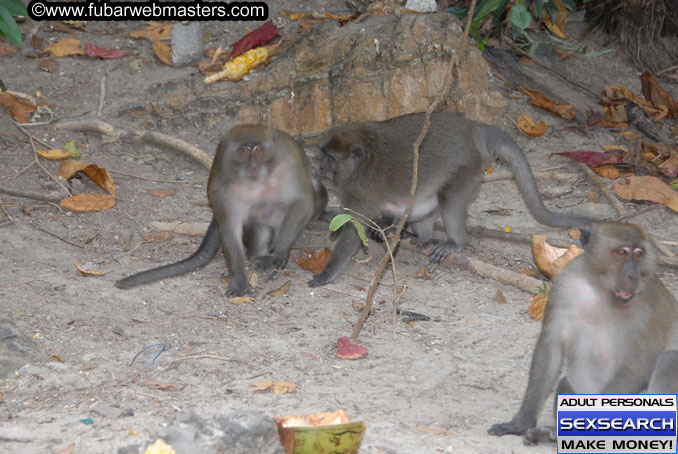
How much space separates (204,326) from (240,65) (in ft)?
10.4

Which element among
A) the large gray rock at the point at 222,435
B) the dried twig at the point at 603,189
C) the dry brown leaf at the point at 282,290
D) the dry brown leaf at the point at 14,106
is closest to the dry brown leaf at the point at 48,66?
the dry brown leaf at the point at 14,106

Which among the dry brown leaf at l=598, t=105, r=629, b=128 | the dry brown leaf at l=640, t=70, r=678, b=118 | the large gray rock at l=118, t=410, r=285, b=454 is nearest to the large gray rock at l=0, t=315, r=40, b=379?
the large gray rock at l=118, t=410, r=285, b=454

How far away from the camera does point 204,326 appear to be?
4.30m

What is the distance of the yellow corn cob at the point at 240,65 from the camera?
6.79m

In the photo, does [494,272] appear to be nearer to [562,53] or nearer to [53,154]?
[53,154]

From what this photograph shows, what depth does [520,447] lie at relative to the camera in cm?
309

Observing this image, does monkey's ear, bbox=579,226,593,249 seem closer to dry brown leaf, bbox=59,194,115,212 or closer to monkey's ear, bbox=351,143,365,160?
monkey's ear, bbox=351,143,365,160

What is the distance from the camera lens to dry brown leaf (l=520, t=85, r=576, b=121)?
24.0ft

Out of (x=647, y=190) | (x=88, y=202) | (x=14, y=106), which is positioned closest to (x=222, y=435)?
(x=88, y=202)

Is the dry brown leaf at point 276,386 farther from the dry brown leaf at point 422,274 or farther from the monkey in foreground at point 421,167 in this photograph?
the dry brown leaf at point 422,274

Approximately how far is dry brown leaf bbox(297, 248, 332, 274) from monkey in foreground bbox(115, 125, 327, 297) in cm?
16

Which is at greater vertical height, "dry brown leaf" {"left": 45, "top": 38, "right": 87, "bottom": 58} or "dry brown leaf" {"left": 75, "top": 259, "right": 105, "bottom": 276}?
"dry brown leaf" {"left": 45, "top": 38, "right": 87, "bottom": 58}

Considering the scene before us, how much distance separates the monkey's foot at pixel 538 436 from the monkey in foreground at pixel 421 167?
227 centimetres

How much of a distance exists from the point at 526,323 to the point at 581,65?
4805mm
